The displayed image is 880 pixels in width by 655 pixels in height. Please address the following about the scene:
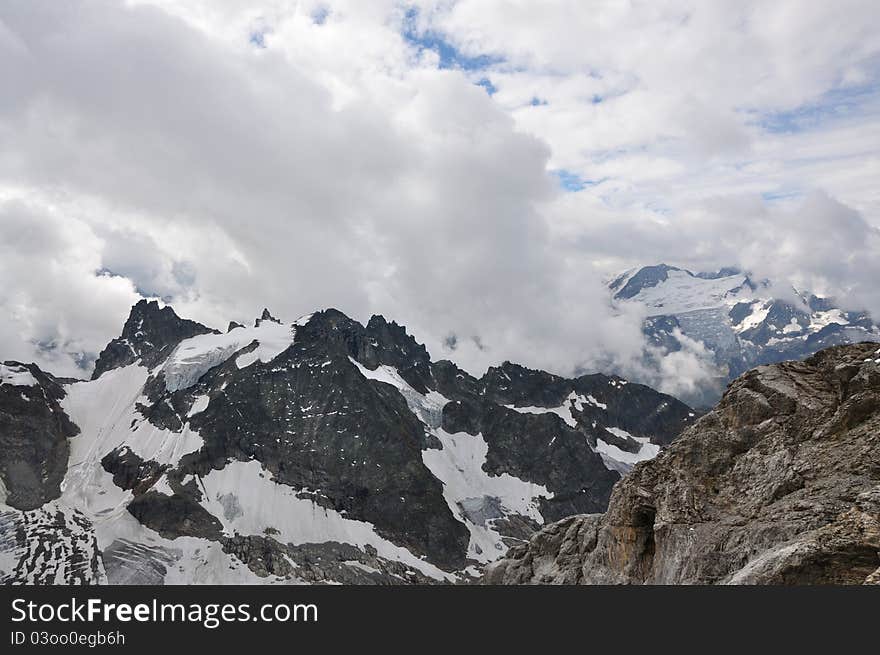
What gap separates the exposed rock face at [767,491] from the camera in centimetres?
2631

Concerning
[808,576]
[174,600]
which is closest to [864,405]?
[808,576]

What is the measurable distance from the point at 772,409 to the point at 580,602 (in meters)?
26.0

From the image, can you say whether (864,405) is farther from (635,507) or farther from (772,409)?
(635,507)

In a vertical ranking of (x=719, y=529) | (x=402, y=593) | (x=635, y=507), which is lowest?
(x=402, y=593)

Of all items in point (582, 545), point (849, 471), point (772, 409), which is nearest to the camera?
point (849, 471)

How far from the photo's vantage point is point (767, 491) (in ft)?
117

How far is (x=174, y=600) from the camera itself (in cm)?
2178

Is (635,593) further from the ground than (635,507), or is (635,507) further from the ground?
(635,507)

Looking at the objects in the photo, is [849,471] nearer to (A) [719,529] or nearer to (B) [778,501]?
(B) [778,501]

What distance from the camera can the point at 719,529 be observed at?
35.8 m

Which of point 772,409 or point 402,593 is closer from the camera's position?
point 402,593

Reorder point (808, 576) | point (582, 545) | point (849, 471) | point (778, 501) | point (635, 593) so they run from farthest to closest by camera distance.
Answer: point (582, 545), point (778, 501), point (849, 471), point (808, 576), point (635, 593)

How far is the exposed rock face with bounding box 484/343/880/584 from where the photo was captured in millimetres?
26312

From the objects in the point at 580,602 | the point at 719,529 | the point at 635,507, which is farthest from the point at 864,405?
the point at 580,602
